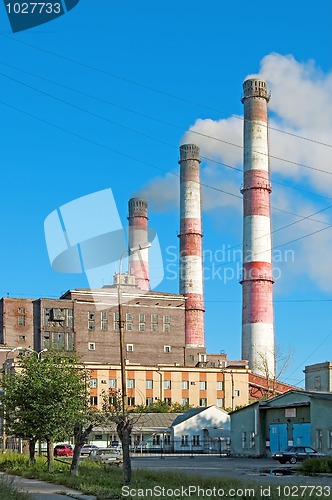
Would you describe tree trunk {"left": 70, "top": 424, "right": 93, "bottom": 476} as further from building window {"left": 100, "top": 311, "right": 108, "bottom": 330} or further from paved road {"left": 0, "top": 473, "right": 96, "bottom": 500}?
building window {"left": 100, "top": 311, "right": 108, "bottom": 330}

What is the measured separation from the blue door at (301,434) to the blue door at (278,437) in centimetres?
135

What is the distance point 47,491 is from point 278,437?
33075 millimetres

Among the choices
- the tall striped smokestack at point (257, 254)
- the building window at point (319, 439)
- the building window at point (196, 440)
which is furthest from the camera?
the tall striped smokestack at point (257, 254)

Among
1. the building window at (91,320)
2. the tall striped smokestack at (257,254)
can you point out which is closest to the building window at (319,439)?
the tall striped smokestack at (257,254)

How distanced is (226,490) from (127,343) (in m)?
85.8

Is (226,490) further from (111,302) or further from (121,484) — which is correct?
(111,302)

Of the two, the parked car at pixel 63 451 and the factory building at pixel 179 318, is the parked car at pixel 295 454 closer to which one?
the parked car at pixel 63 451

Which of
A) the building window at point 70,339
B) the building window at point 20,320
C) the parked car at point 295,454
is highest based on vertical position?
the building window at point 20,320

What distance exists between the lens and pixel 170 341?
10900cm

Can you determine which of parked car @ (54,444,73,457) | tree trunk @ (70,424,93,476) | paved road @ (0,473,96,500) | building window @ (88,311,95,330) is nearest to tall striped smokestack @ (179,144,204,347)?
building window @ (88,311,95,330)

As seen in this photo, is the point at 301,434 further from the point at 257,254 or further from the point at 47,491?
the point at 257,254

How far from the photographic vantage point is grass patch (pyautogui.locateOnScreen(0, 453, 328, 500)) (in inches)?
806

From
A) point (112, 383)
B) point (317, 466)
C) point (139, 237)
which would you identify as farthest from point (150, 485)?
point (139, 237)

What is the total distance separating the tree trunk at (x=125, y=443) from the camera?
26.1 metres
